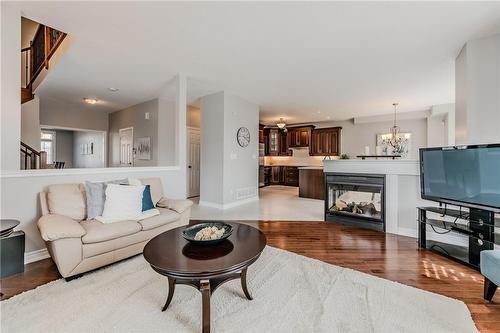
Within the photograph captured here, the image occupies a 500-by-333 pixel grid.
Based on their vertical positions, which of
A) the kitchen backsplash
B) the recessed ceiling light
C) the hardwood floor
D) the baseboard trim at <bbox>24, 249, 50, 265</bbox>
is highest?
the recessed ceiling light

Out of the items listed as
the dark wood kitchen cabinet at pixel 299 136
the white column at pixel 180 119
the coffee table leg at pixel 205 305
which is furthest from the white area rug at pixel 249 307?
the dark wood kitchen cabinet at pixel 299 136

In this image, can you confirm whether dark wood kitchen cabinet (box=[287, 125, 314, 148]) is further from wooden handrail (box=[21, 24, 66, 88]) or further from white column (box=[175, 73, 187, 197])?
wooden handrail (box=[21, 24, 66, 88])

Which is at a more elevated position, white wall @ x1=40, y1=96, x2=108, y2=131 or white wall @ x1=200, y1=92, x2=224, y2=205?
white wall @ x1=40, y1=96, x2=108, y2=131

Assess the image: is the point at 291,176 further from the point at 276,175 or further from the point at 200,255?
the point at 200,255

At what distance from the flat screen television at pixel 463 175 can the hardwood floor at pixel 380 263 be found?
2.36ft

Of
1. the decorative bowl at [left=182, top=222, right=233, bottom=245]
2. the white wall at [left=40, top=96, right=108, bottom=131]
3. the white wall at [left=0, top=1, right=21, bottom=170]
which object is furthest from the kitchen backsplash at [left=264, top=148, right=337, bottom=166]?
the white wall at [left=0, top=1, right=21, bottom=170]

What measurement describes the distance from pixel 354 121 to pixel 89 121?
28.2ft

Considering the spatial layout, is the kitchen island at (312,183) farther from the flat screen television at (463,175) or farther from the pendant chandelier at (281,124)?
the flat screen television at (463,175)

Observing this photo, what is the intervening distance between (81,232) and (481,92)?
4.61 meters

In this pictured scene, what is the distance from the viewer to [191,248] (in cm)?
166

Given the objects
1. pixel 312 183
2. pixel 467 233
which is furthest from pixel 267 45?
pixel 312 183

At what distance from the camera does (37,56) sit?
4707 millimetres

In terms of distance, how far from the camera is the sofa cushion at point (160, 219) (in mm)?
2537

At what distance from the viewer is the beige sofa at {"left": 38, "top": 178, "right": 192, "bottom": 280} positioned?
1957mm
